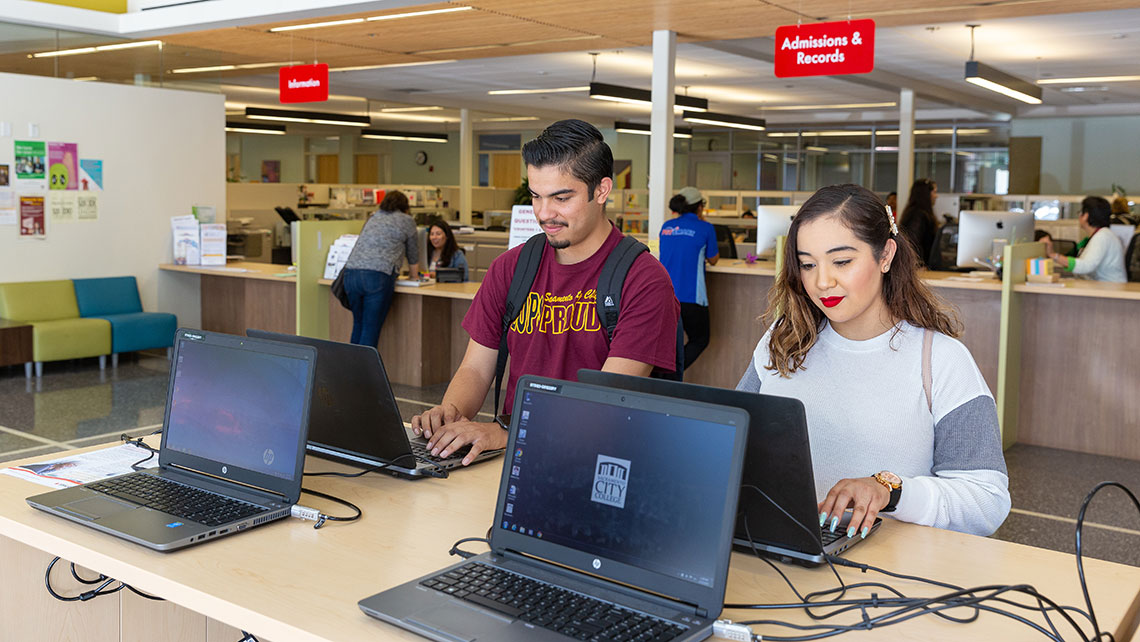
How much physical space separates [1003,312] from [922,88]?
7620mm

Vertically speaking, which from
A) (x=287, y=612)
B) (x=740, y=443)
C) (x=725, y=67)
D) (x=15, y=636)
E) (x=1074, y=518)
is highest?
(x=725, y=67)

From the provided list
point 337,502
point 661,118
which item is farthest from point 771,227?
point 337,502

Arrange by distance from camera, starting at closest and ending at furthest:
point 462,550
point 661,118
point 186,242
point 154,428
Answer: point 462,550, point 154,428, point 661,118, point 186,242

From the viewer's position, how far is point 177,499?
197 centimetres

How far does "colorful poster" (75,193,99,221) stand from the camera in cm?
884

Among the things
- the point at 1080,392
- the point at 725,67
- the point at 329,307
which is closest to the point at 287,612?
→ the point at 1080,392

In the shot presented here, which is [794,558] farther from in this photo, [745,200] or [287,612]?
Answer: [745,200]

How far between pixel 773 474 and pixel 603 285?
95cm

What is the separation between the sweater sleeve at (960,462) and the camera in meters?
1.89

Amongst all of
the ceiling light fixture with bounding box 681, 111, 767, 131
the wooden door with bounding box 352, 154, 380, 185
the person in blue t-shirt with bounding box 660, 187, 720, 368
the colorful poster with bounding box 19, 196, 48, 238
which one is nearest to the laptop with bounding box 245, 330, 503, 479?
the person in blue t-shirt with bounding box 660, 187, 720, 368

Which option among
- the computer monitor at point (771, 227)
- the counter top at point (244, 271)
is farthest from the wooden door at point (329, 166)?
the computer monitor at point (771, 227)

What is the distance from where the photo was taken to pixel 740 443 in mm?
1438

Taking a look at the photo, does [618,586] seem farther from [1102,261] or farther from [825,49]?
[1102,261]

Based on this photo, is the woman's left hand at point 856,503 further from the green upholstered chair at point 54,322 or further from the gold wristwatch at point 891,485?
the green upholstered chair at point 54,322
